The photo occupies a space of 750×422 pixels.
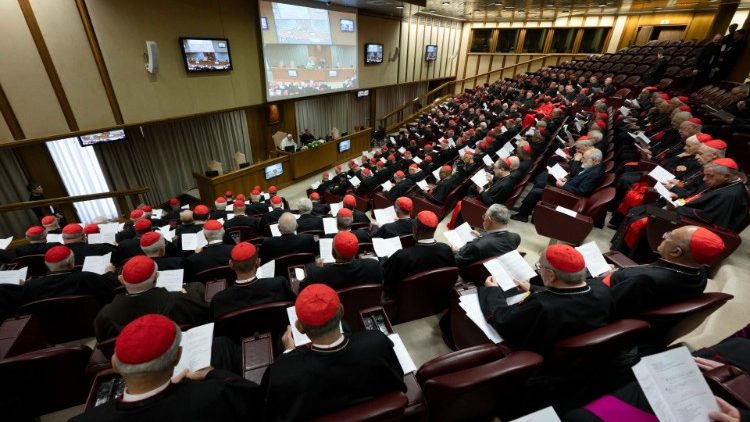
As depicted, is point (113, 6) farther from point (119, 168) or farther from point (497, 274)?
point (497, 274)

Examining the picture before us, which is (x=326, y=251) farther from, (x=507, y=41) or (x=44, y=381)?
(x=507, y=41)

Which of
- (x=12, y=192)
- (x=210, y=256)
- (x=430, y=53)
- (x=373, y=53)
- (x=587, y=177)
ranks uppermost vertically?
(x=430, y=53)

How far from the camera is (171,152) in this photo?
8.98 m

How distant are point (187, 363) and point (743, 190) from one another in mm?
4823

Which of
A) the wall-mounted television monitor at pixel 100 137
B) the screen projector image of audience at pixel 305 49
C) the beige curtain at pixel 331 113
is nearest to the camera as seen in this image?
the wall-mounted television monitor at pixel 100 137

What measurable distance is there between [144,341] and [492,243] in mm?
2618

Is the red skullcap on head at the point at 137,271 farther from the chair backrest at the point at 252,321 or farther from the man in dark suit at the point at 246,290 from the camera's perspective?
the chair backrest at the point at 252,321

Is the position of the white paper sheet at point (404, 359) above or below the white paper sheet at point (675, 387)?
below

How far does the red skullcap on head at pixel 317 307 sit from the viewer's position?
1445 millimetres

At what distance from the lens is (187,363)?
1.69 meters

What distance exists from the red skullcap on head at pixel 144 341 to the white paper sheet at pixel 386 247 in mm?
1945

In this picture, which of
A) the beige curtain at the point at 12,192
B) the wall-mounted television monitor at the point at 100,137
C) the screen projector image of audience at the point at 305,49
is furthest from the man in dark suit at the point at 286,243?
the screen projector image of audience at the point at 305,49

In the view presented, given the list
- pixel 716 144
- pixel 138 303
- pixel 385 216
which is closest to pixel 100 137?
pixel 138 303

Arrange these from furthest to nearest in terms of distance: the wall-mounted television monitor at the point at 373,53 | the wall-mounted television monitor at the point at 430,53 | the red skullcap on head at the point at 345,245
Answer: the wall-mounted television monitor at the point at 430,53, the wall-mounted television monitor at the point at 373,53, the red skullcap on head at the point at 345,245
